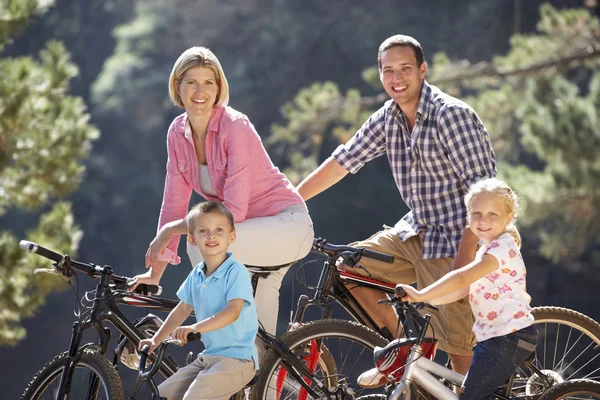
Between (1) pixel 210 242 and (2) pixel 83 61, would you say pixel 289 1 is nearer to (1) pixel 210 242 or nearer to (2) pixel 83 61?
(2) pixel 83 61

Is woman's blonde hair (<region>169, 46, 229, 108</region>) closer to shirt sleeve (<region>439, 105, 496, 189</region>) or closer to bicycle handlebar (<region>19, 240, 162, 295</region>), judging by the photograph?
bicycle handlebar (<region>19, 240, 162, 295</region>)

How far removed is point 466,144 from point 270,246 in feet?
2.34

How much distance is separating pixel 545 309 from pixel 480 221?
58 centimetres

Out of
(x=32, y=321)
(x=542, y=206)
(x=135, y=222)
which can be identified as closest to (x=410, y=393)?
(x=542, y=206)

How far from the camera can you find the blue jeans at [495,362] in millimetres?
2721

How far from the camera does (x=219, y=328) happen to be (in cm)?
267

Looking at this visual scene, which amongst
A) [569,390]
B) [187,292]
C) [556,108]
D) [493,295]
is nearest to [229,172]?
[187,292]

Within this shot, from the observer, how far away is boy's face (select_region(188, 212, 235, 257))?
2.70m

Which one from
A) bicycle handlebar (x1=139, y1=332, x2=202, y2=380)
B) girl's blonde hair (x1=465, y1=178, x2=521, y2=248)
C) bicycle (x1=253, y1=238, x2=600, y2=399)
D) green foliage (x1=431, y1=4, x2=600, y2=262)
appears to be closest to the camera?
bicycle handlebar (x1=139, y1=332, x2=202, y2=380)

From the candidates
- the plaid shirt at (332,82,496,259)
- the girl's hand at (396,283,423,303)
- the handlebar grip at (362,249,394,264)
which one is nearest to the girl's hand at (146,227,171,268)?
the handlebar grip at (362,249,394,264)

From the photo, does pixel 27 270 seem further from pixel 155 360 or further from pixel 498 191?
pixel 498 191

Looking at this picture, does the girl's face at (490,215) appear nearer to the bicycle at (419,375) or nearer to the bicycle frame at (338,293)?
the bicycle at (419,375)

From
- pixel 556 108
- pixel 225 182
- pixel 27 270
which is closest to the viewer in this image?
pixel 225 182

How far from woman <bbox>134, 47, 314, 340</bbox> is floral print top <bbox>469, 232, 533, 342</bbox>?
0.65 meters
